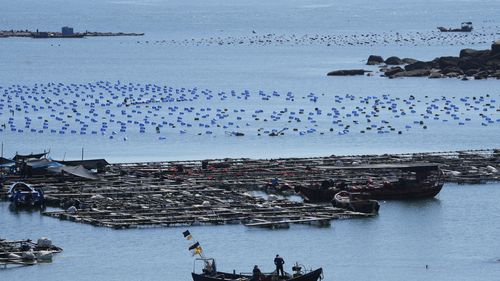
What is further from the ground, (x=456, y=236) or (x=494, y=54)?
(x=494, y=54)

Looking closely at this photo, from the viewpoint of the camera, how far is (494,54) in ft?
623

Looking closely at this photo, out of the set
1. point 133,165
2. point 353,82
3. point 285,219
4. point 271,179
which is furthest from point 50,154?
point 353,82

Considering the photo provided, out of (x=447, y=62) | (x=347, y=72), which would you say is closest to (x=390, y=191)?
(x=447, y=62)

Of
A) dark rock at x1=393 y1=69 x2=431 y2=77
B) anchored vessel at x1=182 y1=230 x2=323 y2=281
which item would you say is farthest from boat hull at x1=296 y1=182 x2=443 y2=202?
dark rock at x1=393 y1=69 x2=431 y2=77

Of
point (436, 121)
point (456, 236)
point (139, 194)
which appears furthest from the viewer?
point (436, 121)

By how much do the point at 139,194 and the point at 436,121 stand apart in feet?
185

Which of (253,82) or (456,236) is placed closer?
(456,236)

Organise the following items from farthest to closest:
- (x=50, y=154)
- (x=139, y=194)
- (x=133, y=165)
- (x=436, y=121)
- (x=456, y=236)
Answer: (x=436, y=121), (x=50, y=154), (x=133, y=165), (x=139, y=194), (x=456, y=236)

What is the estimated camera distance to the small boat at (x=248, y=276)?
2552 inches

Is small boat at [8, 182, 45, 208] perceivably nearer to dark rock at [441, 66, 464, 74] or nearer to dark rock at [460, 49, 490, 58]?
dark rock at [441, 66, 464, 74]

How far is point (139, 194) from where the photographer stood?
87750 millimetres

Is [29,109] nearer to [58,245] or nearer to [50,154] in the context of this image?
[50,154]

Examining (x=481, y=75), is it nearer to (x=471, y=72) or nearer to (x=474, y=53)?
(x=471, y=72)

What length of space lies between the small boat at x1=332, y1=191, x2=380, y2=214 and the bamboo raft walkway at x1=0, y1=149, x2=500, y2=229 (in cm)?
68
